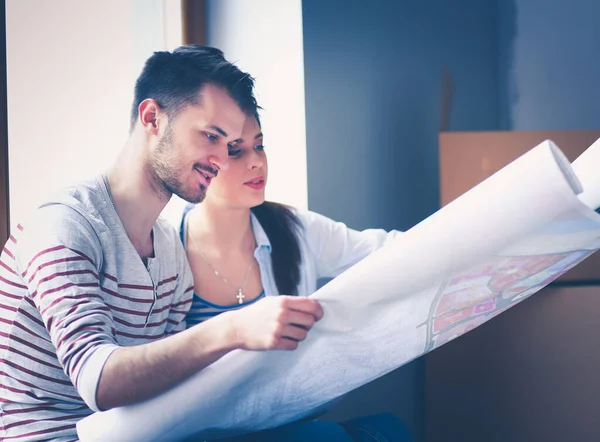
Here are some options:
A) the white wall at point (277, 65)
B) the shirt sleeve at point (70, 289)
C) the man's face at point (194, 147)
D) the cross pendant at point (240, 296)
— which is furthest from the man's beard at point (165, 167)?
the white wall at point (277, 65)

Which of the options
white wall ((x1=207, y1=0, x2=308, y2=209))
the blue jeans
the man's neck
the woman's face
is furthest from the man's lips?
the blue jeans

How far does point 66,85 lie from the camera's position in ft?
3.70

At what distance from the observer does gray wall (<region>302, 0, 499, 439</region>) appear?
1538 millimetres

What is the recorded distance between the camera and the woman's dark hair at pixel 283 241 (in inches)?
45.8

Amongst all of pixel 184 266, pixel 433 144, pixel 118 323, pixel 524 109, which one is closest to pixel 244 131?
pixel 184 266

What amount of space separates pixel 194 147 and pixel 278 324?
1.52 feet

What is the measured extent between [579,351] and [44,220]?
104 centimetres

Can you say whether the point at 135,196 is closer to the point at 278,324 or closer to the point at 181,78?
the point at 181,78

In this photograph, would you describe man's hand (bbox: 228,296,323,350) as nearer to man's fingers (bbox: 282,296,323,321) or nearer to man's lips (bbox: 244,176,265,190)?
man's fingers (bbox: 282,296,323,321)

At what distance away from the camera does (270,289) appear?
1.15 meters

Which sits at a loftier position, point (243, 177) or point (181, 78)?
point (181, 78)

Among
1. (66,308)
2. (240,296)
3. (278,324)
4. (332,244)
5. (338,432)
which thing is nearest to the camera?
(278,324)

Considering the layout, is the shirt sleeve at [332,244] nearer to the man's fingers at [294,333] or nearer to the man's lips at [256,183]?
the man's lips at [256,183]

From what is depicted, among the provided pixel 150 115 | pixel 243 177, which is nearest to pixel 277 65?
pixel 243 177
